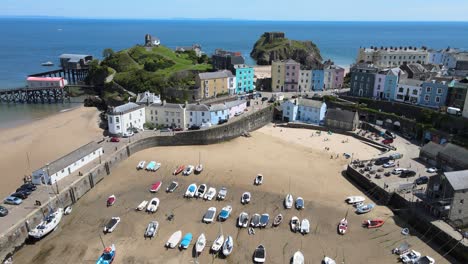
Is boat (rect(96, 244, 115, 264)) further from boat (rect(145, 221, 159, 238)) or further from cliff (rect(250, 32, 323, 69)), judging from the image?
cliff (rect(250, 32, 323, 69))

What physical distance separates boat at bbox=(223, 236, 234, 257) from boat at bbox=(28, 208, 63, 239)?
46.4 feet

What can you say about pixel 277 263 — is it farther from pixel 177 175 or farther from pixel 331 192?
pixel 177 175

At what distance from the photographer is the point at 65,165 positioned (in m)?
34.8

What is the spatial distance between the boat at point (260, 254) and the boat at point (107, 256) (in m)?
10.2

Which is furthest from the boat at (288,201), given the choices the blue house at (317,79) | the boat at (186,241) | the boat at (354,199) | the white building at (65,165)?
the blue house at (317,79)

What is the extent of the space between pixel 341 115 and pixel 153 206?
107 feet

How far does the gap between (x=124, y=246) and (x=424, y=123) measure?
4200 cm

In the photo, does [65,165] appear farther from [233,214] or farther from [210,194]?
[233,214]


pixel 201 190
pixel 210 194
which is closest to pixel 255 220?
pixel 210 194

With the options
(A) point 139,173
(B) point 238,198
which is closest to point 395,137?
(B) point 238,198

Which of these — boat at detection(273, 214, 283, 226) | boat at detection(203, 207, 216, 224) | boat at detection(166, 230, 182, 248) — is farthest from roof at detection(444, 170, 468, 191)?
boat at detection(166, 230, 182, 248)

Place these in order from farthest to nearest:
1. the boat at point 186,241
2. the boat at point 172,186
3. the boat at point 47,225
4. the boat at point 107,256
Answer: the boat at point 172,186 < the boat at point 47,225 < the boat at point 186,241 < the boat at point 107,256

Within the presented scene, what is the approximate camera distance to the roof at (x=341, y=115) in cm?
5109

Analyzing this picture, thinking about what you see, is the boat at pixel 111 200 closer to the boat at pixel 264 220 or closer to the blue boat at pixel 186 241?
the blue boat at pixel 186 241
